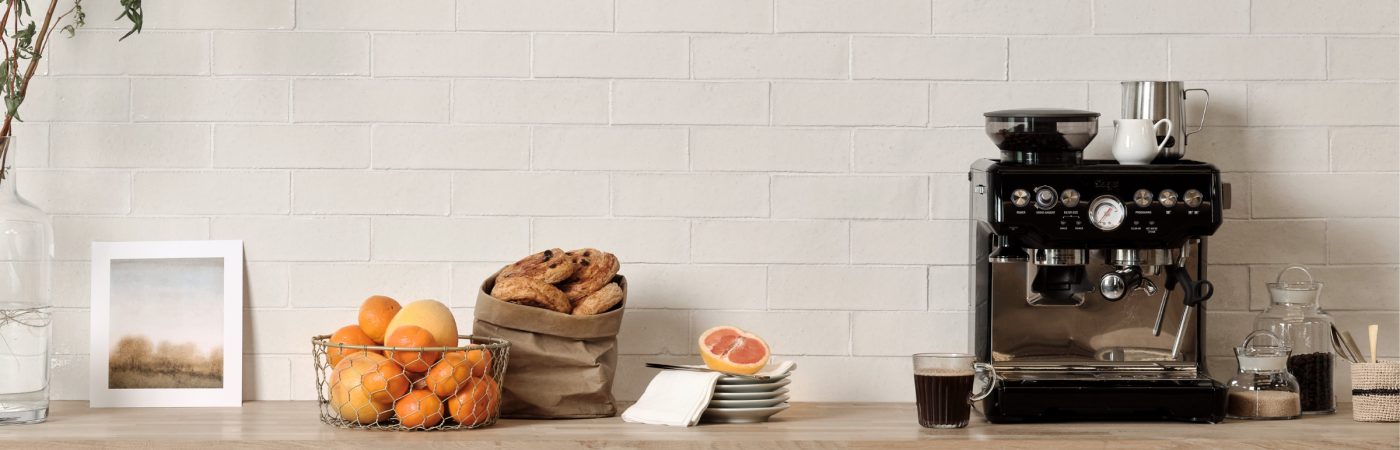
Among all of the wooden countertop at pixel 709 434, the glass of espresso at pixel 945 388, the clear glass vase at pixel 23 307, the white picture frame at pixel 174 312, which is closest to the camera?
the wooden countertop at pixel 709 434

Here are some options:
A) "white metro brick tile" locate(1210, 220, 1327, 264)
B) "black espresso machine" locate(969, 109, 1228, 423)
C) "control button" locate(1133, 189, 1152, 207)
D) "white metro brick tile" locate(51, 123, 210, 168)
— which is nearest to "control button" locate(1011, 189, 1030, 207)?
"black espresso machine" locate(969, 109, 1228, 423)

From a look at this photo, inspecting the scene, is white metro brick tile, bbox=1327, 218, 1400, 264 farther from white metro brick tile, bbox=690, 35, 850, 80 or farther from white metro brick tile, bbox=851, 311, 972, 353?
white metro brick tile, bbox=690, 35, 850, 80

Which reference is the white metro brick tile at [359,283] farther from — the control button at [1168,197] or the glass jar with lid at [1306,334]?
the glass jar with lid at [1306,334]

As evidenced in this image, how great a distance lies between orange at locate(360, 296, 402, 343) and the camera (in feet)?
6.43

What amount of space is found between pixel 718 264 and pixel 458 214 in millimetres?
472

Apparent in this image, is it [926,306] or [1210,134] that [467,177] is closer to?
[926,306]

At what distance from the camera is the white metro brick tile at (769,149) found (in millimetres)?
2201

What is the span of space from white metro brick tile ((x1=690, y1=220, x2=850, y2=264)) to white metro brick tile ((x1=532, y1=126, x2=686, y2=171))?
0.13 meters

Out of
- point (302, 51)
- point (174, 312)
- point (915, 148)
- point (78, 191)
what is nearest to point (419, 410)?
point (174, 312)

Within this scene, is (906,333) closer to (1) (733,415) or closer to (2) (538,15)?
(1) (733,415)

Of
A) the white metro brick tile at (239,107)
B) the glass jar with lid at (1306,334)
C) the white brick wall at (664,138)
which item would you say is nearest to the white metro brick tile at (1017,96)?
the white brick wall at (664,138)

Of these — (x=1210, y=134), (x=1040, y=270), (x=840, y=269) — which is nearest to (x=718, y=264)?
(x=840, y=269)

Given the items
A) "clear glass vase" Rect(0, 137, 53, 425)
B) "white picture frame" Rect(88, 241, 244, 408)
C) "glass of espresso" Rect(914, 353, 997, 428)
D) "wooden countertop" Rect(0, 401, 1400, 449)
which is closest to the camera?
"wooden countertop" Rect(0, 401, 1400, 449)

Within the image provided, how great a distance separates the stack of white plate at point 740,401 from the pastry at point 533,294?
0.27 metres
